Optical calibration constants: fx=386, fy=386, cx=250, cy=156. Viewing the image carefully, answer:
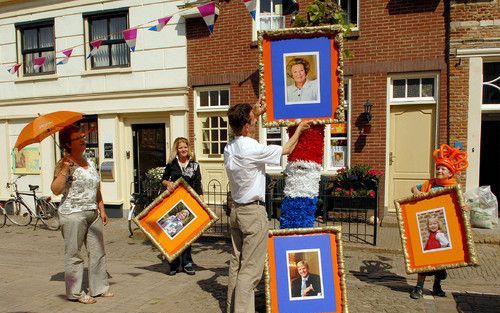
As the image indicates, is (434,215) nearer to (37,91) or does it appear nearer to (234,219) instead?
(234,219)

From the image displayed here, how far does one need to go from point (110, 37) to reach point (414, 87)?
788cm

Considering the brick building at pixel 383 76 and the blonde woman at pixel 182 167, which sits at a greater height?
the brick building at pixel 383 76

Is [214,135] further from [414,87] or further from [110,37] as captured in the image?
[414,87]

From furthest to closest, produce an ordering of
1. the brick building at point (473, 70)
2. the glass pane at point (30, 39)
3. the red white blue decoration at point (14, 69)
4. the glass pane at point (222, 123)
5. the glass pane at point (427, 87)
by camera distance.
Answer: the glass pane at point (30, 39), the red white blue decoration at point (14, 69), the glass pane at point (222, 123), the glass pane at point (427, 87), the brick building at point (473, 70)

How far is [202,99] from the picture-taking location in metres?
10.2

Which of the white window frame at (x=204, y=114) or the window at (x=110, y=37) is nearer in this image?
the white window frame at (x=204, y=114)

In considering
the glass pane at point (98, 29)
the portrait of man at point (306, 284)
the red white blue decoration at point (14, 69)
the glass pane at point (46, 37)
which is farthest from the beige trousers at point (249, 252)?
the glass pane at point (46, 37)

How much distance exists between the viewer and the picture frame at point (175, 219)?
4.94m

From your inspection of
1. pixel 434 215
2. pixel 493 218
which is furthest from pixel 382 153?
pixel 434 215

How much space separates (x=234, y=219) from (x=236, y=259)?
42 centimetres

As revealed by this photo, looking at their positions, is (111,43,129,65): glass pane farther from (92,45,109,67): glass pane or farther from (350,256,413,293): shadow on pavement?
(350,256,413,293): shadow on pavement

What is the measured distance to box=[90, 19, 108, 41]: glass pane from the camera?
10555mm

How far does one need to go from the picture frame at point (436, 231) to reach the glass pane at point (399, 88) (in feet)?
16.1

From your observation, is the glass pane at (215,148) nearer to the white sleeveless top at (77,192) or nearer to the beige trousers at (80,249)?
the beige trousers at (80,249)
